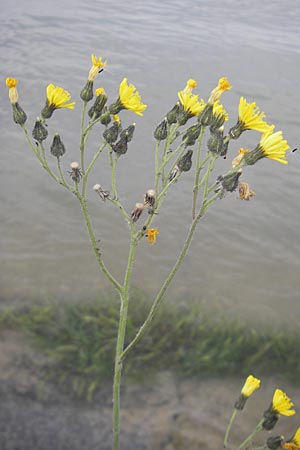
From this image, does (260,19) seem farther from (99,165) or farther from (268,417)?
(268,417)

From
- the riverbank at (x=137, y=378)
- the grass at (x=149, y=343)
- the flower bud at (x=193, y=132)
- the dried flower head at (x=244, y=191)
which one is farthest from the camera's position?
the grass at (x=149, y=343)

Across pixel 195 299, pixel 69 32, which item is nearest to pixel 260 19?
pixel 69 32

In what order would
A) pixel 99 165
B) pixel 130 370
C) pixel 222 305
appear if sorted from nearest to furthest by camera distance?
pixel 130 370 < pixel 222 305 < pixel 99 165

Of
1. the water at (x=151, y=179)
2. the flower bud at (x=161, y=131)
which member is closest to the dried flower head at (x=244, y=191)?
the flower bud at (x=161, y=131)

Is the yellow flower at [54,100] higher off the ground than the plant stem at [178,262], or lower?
higher

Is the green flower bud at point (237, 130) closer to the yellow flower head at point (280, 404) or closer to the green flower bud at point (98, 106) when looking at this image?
the green flower bud at point (98, 106)

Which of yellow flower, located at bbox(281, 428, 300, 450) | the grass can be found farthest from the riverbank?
yellow flower, located at bbox(281, 428, 300, 450)

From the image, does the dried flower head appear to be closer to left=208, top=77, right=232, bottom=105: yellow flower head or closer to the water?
left=208, top=77, right=232, bottom=105: yellow flower head
